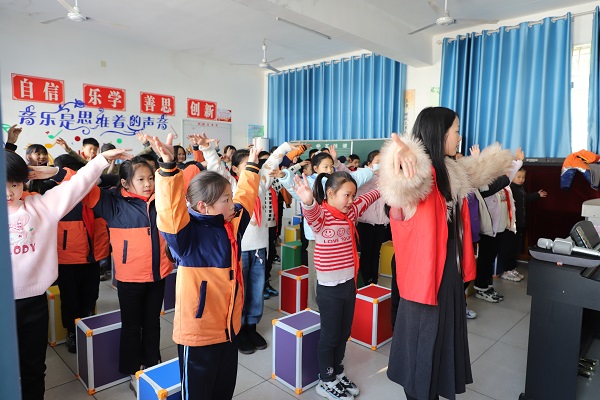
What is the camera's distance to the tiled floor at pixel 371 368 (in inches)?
85.0

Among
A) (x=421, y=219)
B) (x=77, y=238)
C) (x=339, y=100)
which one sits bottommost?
(x=77, y=238)

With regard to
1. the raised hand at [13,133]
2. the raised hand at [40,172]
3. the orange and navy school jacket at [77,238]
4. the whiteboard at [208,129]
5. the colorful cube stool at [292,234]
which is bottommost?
the colorful cube stool at [292,234]

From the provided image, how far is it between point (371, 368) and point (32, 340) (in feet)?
5.87

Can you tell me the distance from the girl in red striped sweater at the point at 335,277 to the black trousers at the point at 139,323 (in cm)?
88

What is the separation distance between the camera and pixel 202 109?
25.3 ft

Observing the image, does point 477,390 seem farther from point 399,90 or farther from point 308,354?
point 399,90

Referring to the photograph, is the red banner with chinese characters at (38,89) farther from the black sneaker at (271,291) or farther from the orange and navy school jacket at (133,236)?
the orange and navy school jacket at (133,236)

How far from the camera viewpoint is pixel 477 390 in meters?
2.23

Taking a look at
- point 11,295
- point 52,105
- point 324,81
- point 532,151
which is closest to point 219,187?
point 11,295

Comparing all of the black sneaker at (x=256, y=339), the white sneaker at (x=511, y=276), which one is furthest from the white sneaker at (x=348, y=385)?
the white sneaker at (x=511, y=276)

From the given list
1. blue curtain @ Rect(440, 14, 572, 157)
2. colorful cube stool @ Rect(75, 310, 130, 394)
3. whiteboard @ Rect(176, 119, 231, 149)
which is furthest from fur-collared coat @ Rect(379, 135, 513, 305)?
whiteboard @ Rect(176, 119, 231, 149)

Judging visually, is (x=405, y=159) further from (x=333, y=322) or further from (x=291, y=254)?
(x=291, y=254)

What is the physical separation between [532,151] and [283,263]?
12.0 ft

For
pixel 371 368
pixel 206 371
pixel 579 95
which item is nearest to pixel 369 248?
pixel 371 368
